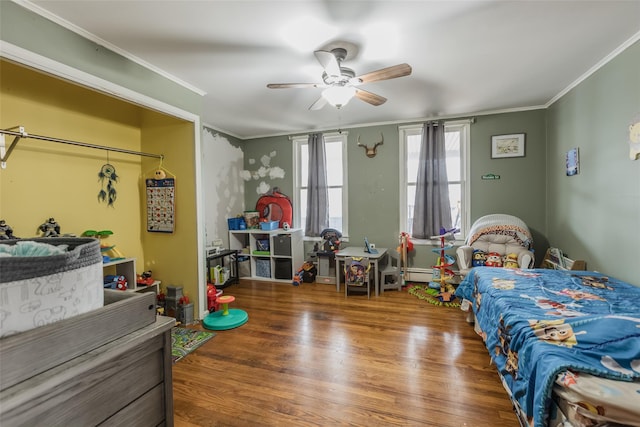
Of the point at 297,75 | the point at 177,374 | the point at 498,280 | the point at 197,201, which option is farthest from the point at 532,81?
the point at 177,374

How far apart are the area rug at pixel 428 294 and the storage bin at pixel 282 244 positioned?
1.90 metres

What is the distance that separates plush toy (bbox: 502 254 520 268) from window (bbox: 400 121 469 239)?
83 cm

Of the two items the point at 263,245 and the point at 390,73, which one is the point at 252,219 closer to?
the point at 263,245

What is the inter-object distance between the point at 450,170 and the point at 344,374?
3232 millimetres

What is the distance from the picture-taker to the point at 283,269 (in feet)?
14.7

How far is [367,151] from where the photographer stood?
4387 millimetres

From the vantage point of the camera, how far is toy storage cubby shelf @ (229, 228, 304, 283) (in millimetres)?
4422

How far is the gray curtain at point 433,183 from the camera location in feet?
13.1

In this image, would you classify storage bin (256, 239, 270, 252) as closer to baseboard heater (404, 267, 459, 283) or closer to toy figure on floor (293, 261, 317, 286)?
toy figure on floor (293, 261, 317, 286)

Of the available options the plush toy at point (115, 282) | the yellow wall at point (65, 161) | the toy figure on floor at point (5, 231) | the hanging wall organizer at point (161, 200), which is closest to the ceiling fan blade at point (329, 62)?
the hanging wall organizer at point (161, 200)

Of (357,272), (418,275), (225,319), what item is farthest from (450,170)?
(225,319)

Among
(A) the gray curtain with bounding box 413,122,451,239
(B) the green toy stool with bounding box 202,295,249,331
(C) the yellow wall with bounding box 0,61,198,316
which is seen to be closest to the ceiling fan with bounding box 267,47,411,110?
(C) the yellow wall with bounding box 0,61,198,316

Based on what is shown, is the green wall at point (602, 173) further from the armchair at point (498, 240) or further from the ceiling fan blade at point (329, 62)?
the ceiling fan blade at point (329, 62)

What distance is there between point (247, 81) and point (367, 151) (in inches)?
87.1
